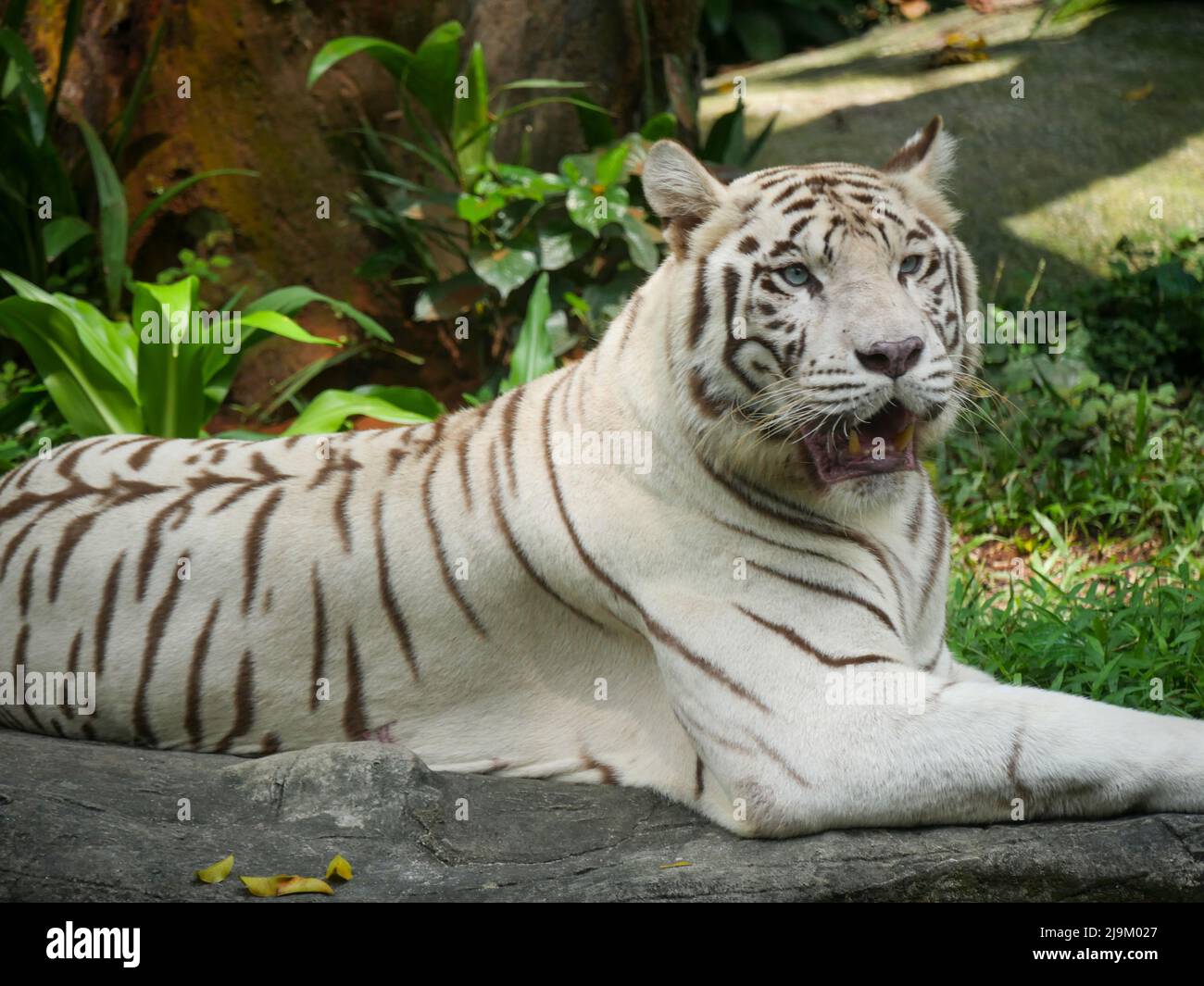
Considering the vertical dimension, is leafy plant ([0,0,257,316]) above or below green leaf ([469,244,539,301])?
above

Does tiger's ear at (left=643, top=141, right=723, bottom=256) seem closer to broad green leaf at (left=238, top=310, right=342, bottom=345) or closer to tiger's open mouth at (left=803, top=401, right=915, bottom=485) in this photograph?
tiger's open mouth at (left=803, top=401, right=915, bottom=485)

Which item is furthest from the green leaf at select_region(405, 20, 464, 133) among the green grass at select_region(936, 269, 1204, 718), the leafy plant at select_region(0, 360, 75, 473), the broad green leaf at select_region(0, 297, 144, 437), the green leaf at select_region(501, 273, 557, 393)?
the green grass at select_region(936, 269, 1204, 718)

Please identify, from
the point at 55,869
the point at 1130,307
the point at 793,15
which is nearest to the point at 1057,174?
the point at 1130,307

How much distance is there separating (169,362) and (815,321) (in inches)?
111

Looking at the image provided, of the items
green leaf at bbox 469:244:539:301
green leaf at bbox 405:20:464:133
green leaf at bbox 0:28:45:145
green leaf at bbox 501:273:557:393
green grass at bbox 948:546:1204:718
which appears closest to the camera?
green grass at bbox 948:546:1204:718

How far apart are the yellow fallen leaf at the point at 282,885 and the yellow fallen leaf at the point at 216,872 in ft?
0.11

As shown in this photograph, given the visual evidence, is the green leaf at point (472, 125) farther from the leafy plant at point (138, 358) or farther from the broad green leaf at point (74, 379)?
the broad green leaf at point (74, 379)

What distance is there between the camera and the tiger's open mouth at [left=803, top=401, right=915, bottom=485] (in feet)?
9.84

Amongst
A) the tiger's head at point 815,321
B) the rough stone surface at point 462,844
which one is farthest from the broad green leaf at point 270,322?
the tiger's head at point 815,321

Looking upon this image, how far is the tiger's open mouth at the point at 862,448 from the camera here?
9.84 ft

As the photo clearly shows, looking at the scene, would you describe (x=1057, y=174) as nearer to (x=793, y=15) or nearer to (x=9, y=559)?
(x=793, y=15)

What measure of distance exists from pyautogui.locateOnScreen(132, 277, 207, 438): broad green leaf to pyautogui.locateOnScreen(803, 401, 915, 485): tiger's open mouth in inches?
108

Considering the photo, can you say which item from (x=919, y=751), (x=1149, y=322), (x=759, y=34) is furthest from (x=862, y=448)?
(x=759, y=34)

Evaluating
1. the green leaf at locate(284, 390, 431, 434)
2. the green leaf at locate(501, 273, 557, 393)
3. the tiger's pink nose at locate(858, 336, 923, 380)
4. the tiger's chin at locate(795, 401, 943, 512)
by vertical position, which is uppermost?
the green leaf at locate(501, 273, 557, 393)
